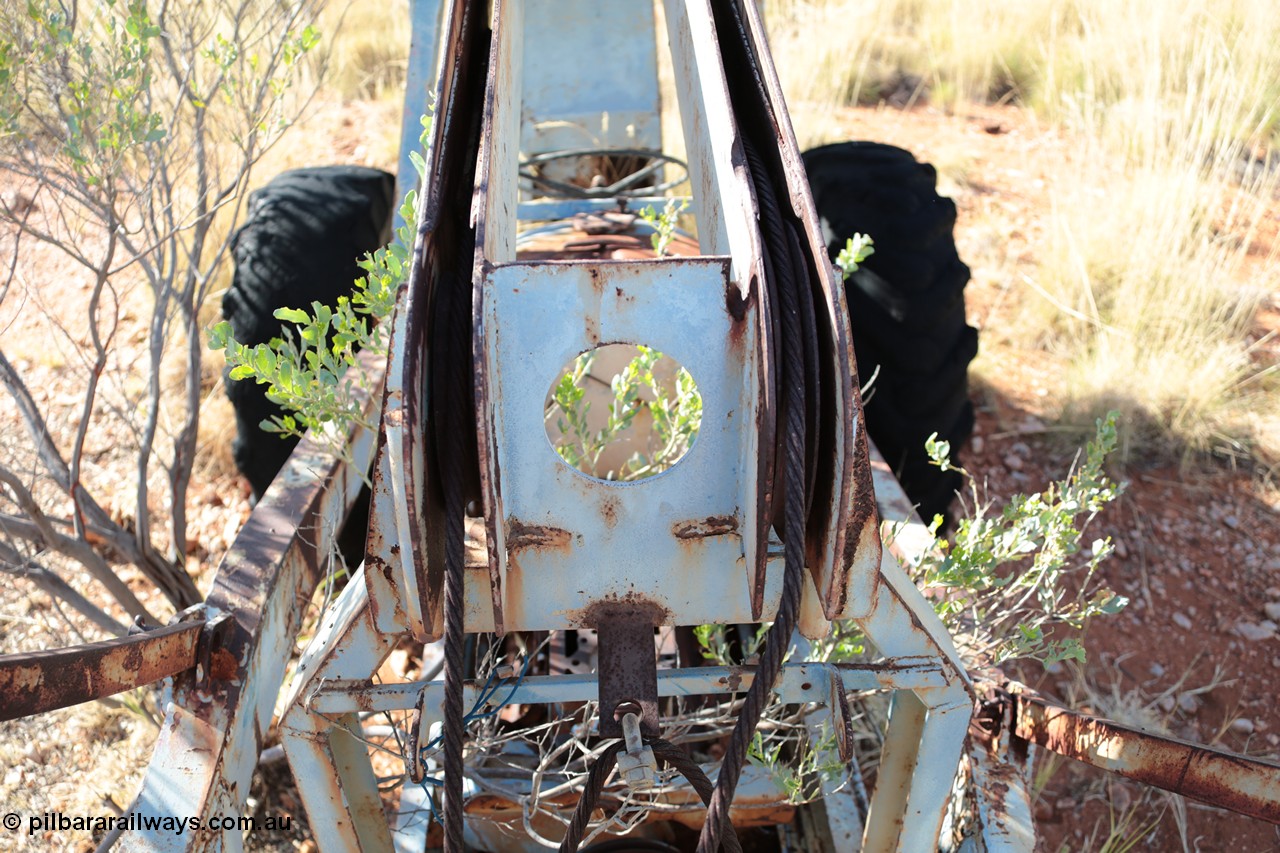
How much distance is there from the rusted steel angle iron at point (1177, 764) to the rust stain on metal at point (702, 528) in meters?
0.74

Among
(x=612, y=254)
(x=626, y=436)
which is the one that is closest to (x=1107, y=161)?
(x=612, y=254)

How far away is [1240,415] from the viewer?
437cm

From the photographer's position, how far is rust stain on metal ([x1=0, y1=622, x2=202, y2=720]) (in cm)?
150

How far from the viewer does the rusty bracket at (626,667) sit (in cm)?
156

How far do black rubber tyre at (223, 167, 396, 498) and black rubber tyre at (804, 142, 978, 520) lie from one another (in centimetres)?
159

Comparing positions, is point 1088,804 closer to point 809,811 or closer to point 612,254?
point 809,811

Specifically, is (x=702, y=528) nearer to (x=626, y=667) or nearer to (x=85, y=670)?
(x=626, y=667)

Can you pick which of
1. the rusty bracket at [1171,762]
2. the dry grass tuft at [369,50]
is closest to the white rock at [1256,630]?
the rusty bracket at [1171,762]

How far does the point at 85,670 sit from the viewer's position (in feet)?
5.24

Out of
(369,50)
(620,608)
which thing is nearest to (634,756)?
(620,608)

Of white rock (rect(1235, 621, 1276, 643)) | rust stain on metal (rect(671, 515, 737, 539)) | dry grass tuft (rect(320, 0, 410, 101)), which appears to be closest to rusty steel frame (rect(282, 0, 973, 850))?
rust stain on metal (rect(671, 515, 737, 539))

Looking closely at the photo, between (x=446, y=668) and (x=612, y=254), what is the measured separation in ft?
6.15

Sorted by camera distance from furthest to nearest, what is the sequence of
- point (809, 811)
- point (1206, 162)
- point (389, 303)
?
point (1206, 162) → point (809, 811) → point (389, 303)

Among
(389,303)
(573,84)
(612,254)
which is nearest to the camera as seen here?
(389,303)
